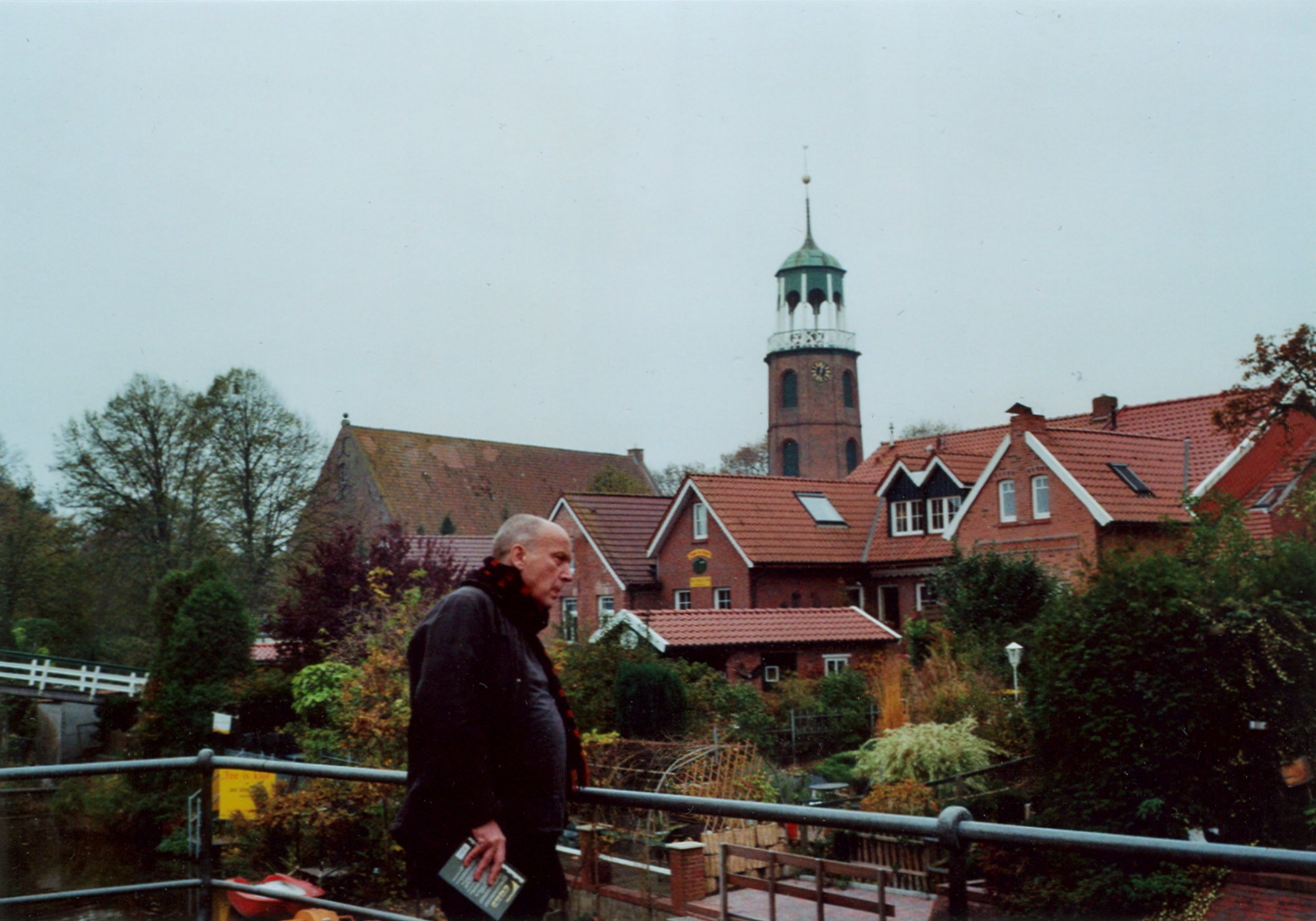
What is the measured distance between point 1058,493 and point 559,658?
1576 centimetres

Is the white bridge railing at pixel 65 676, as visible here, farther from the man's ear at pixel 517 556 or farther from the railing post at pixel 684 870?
the man's ear at pixel 517 556

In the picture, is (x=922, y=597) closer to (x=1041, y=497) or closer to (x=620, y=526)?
(x=1041, y=497)

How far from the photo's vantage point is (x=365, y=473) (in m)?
62.1

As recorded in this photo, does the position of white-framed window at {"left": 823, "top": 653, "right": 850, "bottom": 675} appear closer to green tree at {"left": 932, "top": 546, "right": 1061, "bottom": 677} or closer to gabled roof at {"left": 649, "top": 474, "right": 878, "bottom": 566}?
green tree at {"left": 932, "top": 546, "right": 1061, "bottom": 677}

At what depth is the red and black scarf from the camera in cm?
324

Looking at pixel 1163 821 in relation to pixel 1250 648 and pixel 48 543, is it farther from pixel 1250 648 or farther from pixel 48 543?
pixel 48 543

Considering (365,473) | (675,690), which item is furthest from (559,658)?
(365,473)

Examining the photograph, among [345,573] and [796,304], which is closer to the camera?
[345,573]

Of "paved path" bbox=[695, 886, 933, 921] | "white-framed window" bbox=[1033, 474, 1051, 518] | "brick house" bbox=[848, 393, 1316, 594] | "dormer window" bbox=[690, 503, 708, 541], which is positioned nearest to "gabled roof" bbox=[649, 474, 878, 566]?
"dormer window" bbox=[690, 503, 708, 541]

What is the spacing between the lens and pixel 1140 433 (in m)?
37.7

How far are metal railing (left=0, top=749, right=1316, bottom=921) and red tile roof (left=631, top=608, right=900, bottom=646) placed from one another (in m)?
23.7

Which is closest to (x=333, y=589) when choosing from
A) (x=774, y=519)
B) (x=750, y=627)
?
(x=750, y=627)

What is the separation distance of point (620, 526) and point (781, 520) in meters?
5.99

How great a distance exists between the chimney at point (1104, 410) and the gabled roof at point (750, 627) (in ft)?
39.0
